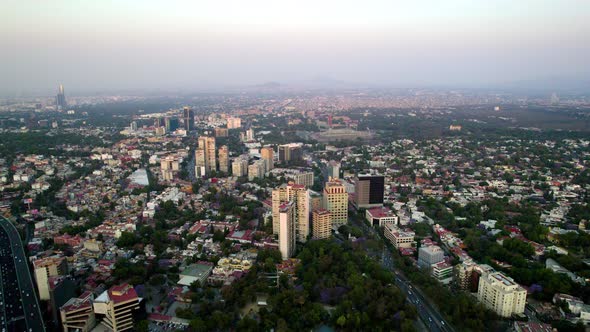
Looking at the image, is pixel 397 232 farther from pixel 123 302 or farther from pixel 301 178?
pixel 123 302

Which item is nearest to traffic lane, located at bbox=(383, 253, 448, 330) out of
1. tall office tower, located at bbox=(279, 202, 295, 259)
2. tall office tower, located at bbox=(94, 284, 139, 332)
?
tall office tower, located at bbox=(279, 202, 295, 259)

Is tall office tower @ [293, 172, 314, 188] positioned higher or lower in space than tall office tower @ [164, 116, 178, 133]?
lower

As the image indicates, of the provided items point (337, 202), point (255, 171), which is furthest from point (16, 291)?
point (255, 171)

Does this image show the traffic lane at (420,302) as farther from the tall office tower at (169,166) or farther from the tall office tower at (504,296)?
the tall office tower at (169,166)

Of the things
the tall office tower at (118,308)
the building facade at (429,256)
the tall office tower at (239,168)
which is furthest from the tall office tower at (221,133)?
the tall office tower at (118,308)

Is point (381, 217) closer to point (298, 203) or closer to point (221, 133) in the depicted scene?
point (298, 203)

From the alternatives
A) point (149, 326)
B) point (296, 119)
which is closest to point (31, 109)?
point (296, 119)

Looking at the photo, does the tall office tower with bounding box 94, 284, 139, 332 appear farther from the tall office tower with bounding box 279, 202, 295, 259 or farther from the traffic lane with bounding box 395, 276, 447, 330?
the traffic lane with bounding box 395, 276, 447, 330
